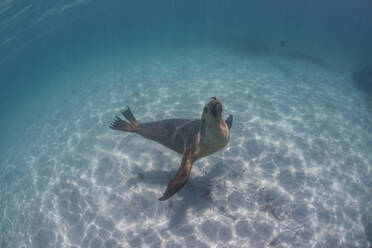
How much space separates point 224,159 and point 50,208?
5.32 meters

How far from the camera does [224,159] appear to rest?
6.09 meters

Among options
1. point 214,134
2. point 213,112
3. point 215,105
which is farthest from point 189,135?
point 215,105

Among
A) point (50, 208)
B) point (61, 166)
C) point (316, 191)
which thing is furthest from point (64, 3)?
point (316, 191)

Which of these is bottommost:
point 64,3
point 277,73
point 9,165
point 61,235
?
point 277,73

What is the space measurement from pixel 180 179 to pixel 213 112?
140 cm

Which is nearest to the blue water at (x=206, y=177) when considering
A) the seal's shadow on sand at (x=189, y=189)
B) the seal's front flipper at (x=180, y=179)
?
the seal's shadow on sand at (x=189, y=189)

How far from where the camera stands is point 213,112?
301 cm

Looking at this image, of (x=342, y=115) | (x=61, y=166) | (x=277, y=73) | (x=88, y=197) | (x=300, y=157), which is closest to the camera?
(x=88, y=197)

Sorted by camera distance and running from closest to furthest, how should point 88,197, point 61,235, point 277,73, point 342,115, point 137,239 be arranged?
1. point 137,239
2. point 61,235
3. point 88,197
4. point 342,115
5. point 277,73

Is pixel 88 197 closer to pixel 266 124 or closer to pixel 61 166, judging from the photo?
pixel 61 166

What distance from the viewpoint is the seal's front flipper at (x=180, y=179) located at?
3.44 meters

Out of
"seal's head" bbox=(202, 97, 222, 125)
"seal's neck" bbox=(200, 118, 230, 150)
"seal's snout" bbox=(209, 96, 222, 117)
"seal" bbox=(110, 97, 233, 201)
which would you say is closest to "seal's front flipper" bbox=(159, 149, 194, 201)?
"seal" bbox=(110, 97, 233, 201)

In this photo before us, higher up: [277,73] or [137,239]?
[137,239]

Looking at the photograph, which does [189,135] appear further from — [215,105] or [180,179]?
[215,105]
